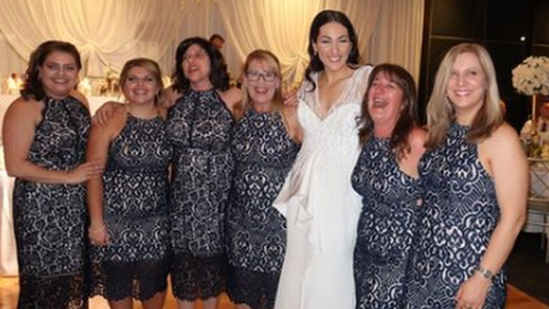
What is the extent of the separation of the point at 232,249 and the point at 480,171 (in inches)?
55.3

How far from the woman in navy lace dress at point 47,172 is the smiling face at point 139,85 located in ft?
0.83

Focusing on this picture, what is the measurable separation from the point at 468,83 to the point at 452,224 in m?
0.49

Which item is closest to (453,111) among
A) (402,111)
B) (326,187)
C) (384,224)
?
(402,111)

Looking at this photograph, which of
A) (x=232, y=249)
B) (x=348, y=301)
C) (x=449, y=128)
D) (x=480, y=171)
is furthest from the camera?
(x=232, y=249)

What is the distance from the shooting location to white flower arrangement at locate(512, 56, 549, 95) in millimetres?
5645

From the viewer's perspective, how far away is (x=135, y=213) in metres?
2.73

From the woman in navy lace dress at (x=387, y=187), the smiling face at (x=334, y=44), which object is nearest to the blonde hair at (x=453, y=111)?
the woman in navy lace dress at (x=387, y=187)

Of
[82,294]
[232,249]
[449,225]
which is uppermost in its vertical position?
[449,225]

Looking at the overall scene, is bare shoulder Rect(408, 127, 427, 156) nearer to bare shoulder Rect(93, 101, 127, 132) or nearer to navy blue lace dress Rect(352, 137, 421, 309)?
navy blue lace dress Rect(352, 137, 421, 309)

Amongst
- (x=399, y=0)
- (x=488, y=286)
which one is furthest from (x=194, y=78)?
(x=399, y=0)

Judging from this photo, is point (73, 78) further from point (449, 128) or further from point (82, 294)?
point (449, 128)

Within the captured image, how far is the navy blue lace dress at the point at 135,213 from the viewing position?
2.70 m

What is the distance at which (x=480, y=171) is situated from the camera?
6.03 feet

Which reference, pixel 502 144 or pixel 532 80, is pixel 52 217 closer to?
pixel 502 144
